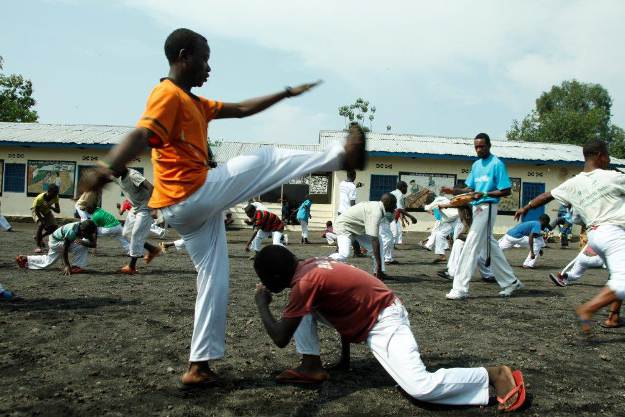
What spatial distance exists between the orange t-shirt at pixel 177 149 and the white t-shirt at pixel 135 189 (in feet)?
18.6

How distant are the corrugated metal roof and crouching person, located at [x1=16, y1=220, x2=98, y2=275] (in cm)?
1570

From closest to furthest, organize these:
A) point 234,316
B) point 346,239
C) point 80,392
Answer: point 80,392 < point 234,316 < point 346,239

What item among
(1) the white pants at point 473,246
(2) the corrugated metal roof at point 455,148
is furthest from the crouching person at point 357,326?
(2) the corrugated metal roof at point 455,148

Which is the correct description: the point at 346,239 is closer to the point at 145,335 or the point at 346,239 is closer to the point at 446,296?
the point at 446,296

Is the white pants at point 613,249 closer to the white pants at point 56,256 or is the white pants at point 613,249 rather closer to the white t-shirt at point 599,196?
the white t-shirt at point 599,196

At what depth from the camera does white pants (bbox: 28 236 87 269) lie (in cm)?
858

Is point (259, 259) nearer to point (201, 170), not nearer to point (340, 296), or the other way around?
point (340, 296)

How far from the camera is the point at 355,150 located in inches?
124

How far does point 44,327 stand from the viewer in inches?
187

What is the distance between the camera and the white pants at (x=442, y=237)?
40.1 feet

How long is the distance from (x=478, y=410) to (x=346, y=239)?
558cm

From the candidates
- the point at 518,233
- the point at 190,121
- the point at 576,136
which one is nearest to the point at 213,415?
the point at 190,121

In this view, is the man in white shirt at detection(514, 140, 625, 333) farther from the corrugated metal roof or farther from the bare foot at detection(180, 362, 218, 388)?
the corrugated metal roof

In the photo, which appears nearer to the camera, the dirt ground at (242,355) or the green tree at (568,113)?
the dirt ground at (242,355)
